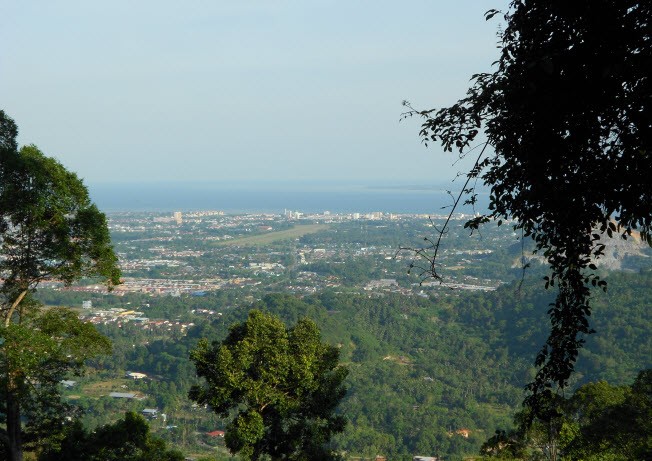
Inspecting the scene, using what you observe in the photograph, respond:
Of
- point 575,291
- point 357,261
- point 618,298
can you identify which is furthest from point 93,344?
point 357,261

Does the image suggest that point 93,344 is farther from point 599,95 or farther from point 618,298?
point 618,298

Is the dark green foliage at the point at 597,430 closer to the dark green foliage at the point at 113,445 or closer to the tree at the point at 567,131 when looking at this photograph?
the dark green foliage at the point at 113,445

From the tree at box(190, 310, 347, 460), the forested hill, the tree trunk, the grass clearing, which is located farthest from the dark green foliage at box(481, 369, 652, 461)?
the grass clearing

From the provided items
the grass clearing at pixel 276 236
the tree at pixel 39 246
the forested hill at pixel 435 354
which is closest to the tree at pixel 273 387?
the tree at pixel 39 246

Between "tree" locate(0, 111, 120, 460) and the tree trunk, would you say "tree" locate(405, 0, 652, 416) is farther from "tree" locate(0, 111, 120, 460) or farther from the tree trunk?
the tree trunk

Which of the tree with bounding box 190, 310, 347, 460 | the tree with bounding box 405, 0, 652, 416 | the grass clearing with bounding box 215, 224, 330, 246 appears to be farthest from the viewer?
the grass clearing with bounding box 215, 224, 330, 246

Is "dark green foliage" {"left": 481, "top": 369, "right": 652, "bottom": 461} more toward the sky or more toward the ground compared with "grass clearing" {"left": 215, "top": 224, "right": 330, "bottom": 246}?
more toward the sky
